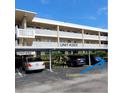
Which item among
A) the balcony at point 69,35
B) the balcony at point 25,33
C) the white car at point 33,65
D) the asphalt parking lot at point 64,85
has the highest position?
the balcony at point 69,35

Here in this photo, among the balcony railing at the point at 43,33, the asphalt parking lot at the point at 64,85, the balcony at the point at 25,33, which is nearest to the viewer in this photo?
the asphalt parking lot at the point at 64,85

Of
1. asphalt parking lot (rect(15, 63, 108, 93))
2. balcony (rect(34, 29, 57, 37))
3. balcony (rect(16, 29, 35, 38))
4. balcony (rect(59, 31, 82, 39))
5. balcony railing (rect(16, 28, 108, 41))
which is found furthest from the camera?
balcony (rect(59, 31, 82, 39))

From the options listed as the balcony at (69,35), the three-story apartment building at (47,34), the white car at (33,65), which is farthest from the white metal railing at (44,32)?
the white car at (33,65)

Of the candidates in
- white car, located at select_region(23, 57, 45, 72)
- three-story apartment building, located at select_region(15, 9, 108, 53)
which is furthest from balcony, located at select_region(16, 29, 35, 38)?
white car, located at select_region(23, 57, 45, 72)

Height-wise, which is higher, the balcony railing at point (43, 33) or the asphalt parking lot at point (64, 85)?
the balcony railing at point (43, 33)

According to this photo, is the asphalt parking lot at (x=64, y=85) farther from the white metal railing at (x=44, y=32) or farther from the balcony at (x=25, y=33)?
the white metal railing at (x=44, y=32)

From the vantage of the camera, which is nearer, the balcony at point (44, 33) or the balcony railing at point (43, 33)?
the balcony railing at point (43, 33)

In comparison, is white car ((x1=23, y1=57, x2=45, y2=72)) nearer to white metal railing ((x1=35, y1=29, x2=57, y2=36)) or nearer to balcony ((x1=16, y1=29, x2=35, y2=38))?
balcony ((x1=16, y1=29, x2=35, y2=38))

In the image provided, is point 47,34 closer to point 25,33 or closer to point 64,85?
point 25,33

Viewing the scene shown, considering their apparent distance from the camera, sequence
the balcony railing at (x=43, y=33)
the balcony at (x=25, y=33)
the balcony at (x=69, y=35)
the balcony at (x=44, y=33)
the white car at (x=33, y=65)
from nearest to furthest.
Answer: the white car at (x=33, y=65) → the balcony at (x=25, y=33) → the balcony railing at (x=43, y=33) → the balcony at (x=44, y=33) → the balcony at (x=69, y=35)

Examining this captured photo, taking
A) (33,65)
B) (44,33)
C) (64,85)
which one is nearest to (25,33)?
(44,33)

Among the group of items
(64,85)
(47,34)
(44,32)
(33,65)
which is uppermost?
(44,32)
